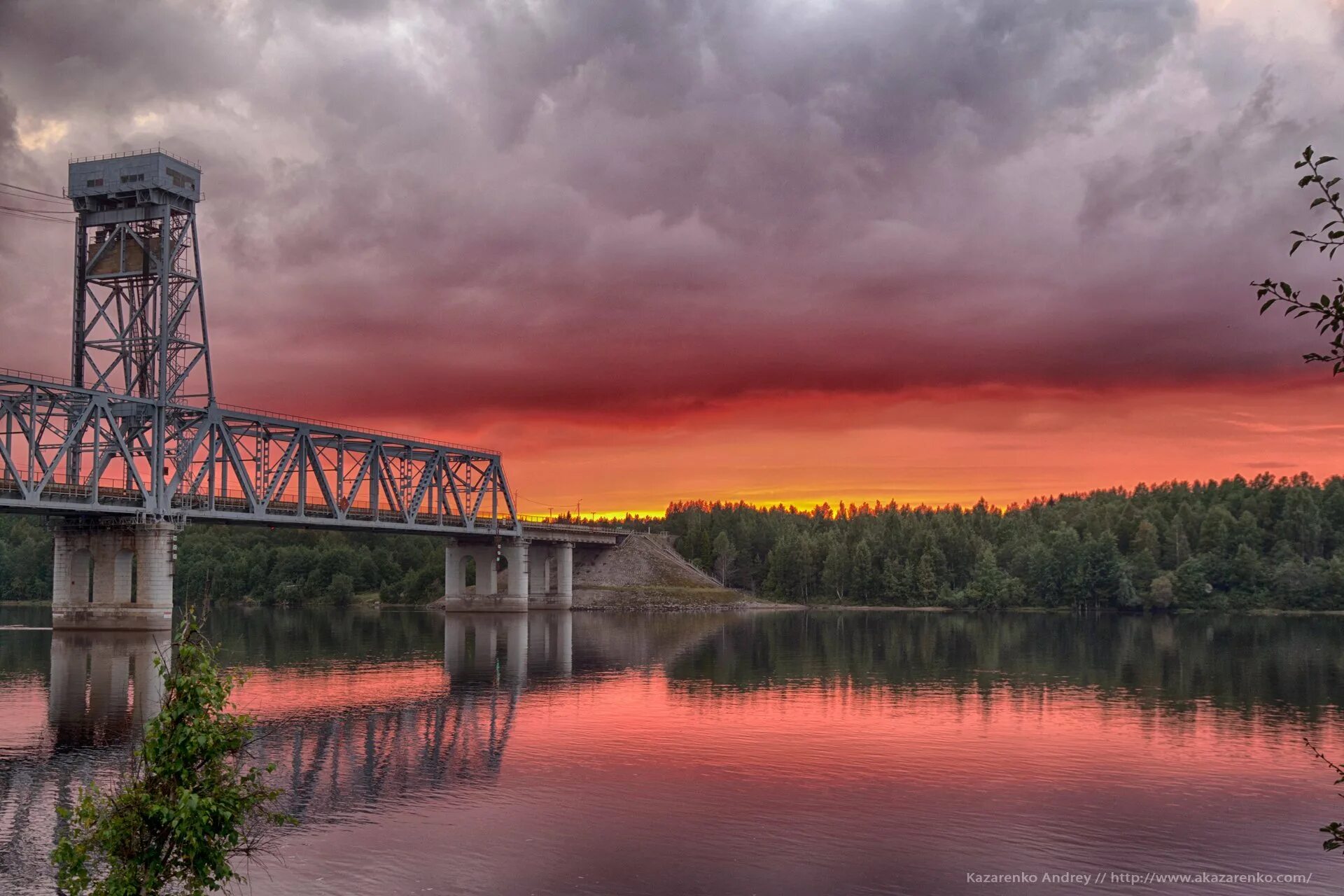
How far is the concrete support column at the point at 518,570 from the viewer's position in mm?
189875

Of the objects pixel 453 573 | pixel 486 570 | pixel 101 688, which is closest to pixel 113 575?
pixel 101 688

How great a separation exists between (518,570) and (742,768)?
149074 millimetres

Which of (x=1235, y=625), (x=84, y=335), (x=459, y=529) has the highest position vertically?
(x=84, y=335)

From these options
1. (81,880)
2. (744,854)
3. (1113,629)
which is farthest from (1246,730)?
(1113,629)

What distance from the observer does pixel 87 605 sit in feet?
368

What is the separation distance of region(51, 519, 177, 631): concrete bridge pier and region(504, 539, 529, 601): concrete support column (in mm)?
79264

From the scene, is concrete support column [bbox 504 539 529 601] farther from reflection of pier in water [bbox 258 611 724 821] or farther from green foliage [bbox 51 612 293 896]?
green foliage [bbox 51 612 293 896]

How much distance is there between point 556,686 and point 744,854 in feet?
140

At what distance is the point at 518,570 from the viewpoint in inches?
7495

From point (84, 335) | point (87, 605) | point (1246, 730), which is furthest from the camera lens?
point (84, 335)

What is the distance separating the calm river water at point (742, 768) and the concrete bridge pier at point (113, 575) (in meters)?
16.5

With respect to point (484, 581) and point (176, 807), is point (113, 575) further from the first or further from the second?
point (176, 807)

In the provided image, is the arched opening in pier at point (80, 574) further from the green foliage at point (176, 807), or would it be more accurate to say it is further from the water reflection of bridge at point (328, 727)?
the green foliage at point (176, 807)

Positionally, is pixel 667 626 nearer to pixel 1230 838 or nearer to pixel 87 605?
pixel 87 605
